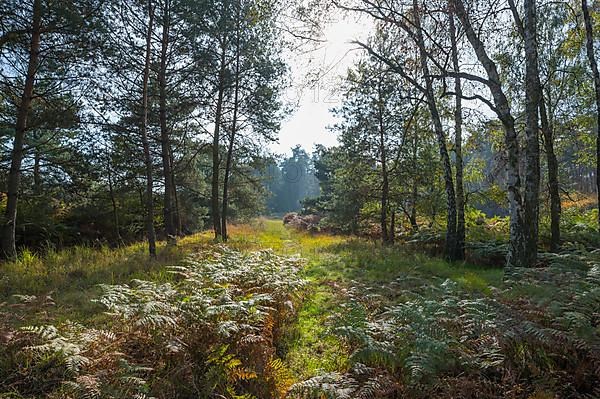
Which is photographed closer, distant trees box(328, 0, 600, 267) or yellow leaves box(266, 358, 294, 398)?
yellow leaves box(266, 358, 294, 398)

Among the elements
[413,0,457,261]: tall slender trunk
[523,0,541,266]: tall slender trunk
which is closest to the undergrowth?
[523,0,541,266]: tall slender trunk

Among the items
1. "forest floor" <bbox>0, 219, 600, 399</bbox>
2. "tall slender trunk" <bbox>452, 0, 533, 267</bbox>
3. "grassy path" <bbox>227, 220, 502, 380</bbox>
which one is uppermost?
"tall slender trunk" <bbox>452, 0, 533, 267</bbox>

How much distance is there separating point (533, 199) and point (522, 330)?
14.9 feet

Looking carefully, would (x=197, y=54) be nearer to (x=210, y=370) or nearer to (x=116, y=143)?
(x=116, y=143)

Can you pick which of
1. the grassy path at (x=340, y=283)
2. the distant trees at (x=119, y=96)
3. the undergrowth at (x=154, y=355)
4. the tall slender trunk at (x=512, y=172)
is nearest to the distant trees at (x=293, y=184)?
the distant trees at (x=119, y=96)

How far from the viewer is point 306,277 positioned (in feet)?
24.3

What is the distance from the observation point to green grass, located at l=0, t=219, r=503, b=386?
12.6 ft

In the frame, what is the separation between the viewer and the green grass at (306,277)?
151 inches

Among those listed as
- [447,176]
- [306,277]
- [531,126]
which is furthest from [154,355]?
[447,176]

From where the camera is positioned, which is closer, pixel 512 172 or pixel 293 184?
pixel 512 172

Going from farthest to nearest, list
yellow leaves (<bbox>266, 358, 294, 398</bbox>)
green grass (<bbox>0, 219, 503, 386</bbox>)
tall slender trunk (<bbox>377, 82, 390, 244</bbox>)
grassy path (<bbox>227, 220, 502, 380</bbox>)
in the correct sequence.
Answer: tall slender trunk (<bbox>377, 82, 390, 244</bbox>)
green grass (<bbox>0, 219, 503, 386</bbox>)
grassy path (<bbox>227, 220, 502, 380</bbox>)
yellow leaves (<bbox>266, 358, 294, 398</bbox>)

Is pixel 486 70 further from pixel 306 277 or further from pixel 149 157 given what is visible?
pixel 149 157

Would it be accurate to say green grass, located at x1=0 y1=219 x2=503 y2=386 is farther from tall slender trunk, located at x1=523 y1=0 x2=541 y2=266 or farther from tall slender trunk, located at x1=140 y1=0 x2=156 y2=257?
tall slender trunk, located at x1=523 y1=0 x2=541 y2=266

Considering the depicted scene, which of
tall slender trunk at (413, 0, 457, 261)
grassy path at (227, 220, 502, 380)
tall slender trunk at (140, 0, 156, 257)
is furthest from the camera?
tall slender trunk at (413, 0, 457, 261)
